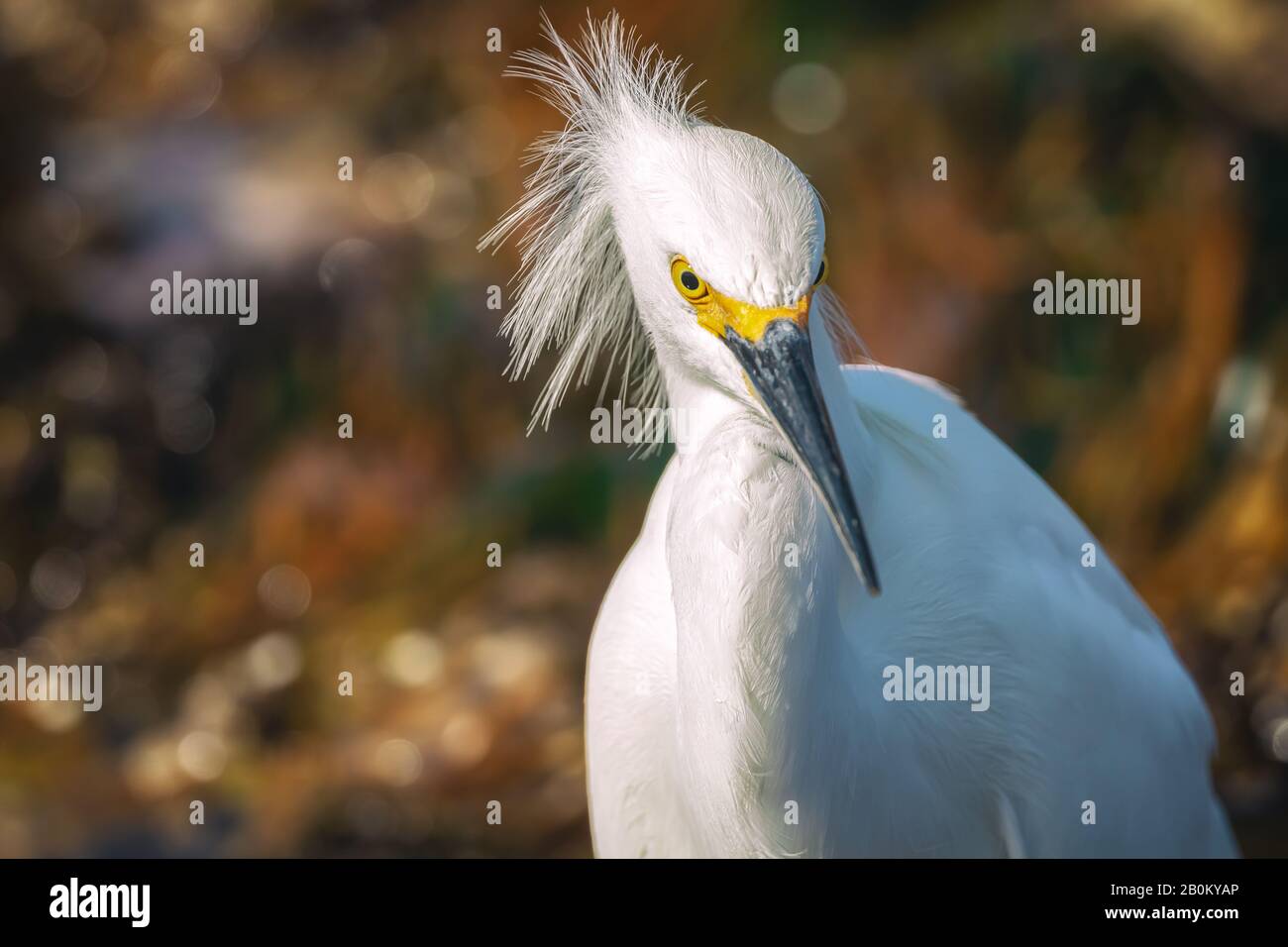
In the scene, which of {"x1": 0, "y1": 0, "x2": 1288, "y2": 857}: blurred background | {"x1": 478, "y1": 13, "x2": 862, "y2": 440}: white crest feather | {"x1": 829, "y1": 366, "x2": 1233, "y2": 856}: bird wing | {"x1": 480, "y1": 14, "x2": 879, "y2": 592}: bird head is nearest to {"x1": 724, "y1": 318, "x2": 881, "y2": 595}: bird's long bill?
{"x1": 480, "y1": 14, "x2": 879, "y2": 592}: bird head

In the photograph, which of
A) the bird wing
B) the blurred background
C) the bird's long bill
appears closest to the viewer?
the bird's long bill

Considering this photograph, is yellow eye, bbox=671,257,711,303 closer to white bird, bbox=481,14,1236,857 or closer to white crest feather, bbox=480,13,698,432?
white bird, bbox=481,14,1236,857

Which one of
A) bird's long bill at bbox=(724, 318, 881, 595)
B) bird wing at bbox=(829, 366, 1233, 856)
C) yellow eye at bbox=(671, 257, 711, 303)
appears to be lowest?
bird wing at bbox=(829, 366, 1233, 856)

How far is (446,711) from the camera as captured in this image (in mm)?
2633

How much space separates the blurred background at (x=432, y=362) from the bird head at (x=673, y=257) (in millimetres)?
1322

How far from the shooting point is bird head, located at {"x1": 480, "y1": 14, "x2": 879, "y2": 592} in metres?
0.96

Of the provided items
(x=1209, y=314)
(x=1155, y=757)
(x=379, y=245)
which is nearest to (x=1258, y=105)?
(x=1209, y=314)

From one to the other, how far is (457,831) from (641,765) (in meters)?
1.29

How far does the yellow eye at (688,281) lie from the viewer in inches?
40.3

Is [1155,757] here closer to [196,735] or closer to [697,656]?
[697,656]

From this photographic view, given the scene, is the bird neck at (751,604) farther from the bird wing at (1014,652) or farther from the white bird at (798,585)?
the bird wing at (1014,652)

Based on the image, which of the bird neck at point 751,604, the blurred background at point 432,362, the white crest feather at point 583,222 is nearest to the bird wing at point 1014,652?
the bird neck at point 751,604

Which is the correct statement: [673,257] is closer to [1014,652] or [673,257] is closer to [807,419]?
[807,419]

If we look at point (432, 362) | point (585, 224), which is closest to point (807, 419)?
point (585, 224)
